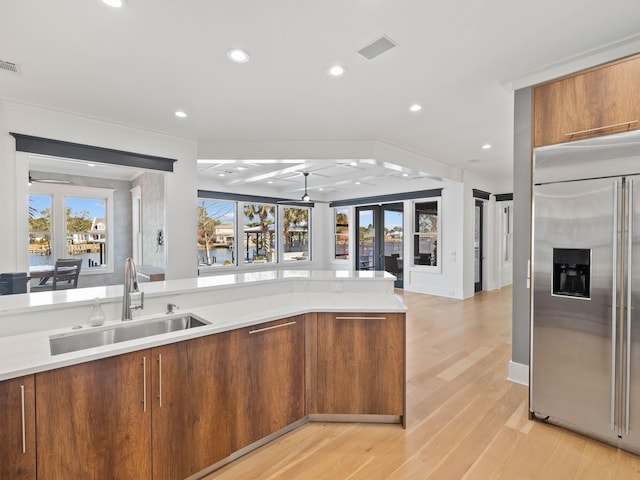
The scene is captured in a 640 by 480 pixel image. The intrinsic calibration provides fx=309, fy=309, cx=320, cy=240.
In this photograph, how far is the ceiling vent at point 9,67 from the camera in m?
2.56

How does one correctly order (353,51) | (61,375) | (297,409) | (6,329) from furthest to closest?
(353,51), (297,409), (6,329), (61,375)

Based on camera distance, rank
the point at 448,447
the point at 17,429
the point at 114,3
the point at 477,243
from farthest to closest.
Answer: the point at 477,243, the point at 448,447, the point at 114,3, the point at 17,429

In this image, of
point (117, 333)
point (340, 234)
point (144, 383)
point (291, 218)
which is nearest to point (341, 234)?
point (340, 234)

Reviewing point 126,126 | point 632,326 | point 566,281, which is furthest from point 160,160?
point 632,326

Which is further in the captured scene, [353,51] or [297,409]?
[353,51]

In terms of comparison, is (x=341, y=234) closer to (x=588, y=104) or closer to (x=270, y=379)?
(x=588, y=104)

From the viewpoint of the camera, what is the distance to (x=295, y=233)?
9586mm

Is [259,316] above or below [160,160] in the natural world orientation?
below

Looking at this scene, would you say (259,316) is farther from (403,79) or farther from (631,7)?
(631,7)

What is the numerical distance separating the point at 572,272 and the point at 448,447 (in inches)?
59.9

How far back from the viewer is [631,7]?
6.35 feet

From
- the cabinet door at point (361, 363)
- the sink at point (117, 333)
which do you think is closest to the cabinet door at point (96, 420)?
the sink at point (117, 333)

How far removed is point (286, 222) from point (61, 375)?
26.5 feet

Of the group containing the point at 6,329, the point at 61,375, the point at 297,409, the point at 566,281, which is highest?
the point at 566,281
